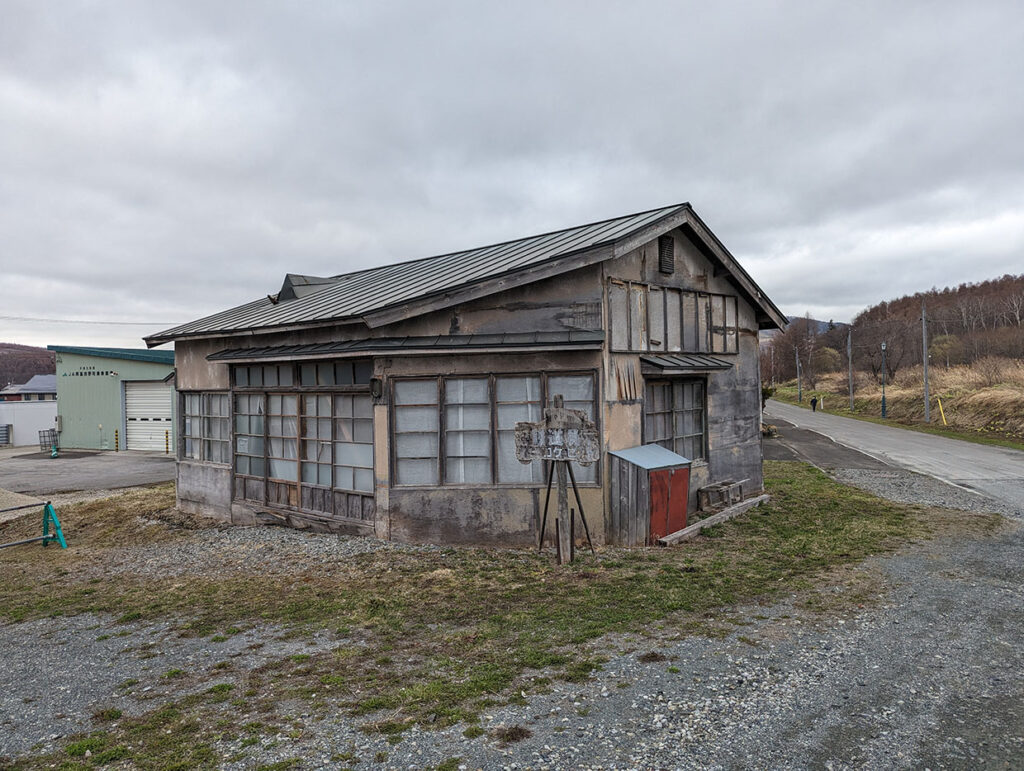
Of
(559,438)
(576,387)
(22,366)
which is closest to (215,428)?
(576,387)

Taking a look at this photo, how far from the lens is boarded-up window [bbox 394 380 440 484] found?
9.53 metres

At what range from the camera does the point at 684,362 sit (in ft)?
35.7

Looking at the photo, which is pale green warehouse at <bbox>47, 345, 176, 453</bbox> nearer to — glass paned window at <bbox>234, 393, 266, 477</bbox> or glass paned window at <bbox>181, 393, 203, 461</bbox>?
glass paned window at <bbox>181, 393, 203, 461</bbox>

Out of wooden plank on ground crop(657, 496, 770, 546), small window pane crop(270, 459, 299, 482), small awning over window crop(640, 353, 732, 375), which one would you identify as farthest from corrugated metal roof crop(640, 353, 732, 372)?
small window pane crop(270, 459, 299, 482)

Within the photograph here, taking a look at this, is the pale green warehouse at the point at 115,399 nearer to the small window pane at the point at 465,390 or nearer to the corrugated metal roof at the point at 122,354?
the corrugated metal roof at the point at 122,354

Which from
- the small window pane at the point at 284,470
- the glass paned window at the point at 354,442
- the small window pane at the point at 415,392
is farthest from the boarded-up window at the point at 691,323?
the small window pane at the point at 284,470

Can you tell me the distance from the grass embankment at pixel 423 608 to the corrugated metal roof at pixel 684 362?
2771 mm

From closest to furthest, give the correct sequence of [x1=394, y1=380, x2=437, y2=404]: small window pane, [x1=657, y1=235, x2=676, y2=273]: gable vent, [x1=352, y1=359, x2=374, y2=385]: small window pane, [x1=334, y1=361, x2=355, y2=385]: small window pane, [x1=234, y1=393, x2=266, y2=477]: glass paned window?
1. [x1=394, y1=380, x2=437, y2=404]: small window pane
2. [x1=352, y1=359, x2=374, y2=385]: small window pane
3. [x1=334, y1=361, x2=355, y2=385]: small window pane
4. [x1=657, y1=235, x2=676, y2=273]: gable vent
5. [x1=234, y1=393, x2=266, y2=477]: glass paned window

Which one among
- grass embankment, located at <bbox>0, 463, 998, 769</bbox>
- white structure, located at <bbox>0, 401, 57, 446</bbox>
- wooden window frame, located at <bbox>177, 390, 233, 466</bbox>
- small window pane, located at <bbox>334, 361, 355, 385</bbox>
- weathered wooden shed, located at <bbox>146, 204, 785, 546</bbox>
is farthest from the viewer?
white structure, located at <bbox>0, 401, 57, 446</bbox>

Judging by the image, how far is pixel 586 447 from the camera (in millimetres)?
7973

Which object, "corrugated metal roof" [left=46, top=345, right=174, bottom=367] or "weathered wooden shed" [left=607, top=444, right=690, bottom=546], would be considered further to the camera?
"corrugated metal roof" [left=46, top=345, right=174, bottom=367]

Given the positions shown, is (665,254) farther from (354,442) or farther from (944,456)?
(944,456)

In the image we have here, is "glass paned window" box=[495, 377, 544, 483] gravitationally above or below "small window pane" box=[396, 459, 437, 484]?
above

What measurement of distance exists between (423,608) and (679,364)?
Answer: 19.7ft
